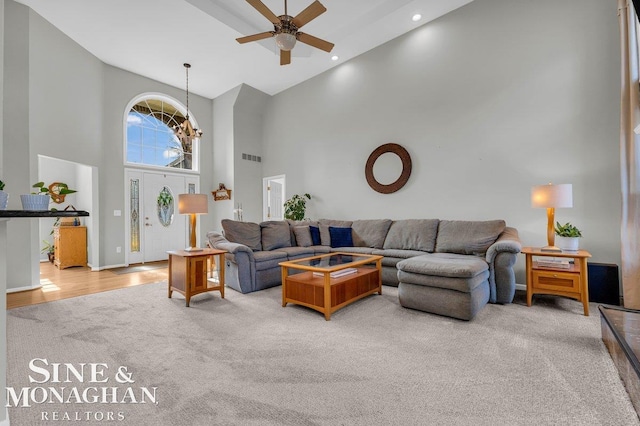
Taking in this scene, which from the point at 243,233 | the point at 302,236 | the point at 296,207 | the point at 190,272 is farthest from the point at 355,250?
the point at 190,272

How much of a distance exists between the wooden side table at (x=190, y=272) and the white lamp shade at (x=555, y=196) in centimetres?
364

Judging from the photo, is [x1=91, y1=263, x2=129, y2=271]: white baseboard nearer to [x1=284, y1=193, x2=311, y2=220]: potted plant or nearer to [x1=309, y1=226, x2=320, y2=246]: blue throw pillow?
[x1=284, y1=193, x2=311, y2=220]: potted plant

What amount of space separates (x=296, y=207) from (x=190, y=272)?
306 cm

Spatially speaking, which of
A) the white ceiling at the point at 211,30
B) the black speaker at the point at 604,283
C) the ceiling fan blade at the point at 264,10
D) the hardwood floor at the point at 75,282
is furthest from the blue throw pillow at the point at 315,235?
the black speaker at the point at 604,283

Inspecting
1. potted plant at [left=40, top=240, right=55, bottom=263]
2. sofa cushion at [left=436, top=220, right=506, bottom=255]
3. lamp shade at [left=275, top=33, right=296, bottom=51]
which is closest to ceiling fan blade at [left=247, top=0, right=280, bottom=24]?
lamp shade at [left=275, top=33, right=296, bottom=51]

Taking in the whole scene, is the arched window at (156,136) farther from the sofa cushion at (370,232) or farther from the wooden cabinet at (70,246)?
the sofa cushion at (370,232)

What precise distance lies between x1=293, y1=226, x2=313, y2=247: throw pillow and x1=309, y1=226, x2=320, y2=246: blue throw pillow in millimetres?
66

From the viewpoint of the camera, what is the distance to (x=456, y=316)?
2682mm

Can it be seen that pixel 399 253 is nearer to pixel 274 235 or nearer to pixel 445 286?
pixel 445 286

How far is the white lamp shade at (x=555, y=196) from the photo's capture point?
299 centimetres

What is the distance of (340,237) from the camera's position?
4820mm

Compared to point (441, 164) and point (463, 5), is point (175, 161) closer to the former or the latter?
point (441, 164)

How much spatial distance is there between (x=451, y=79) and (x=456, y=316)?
3443mm

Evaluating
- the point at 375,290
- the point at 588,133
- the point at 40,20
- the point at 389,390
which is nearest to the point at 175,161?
the point at 40,20
